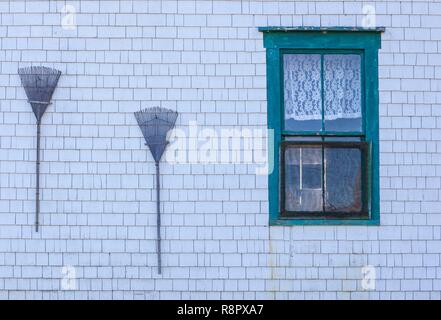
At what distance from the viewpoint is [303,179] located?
1258 cm

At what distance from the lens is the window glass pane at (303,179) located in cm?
1255

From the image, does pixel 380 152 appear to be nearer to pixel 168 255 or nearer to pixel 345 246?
pixel 345 246

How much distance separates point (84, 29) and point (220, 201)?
218 cm

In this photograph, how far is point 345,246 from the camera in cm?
1247

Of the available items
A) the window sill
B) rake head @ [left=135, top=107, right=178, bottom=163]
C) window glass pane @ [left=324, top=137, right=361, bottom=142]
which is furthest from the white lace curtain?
rake head @ [left=135, top=107, right=178, bottom=163]

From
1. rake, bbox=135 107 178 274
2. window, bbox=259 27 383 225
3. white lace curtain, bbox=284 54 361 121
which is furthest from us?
white lace curtain, bbox=284 54 361 121

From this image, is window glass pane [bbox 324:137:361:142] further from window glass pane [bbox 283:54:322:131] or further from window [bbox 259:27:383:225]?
window glass pane [bbox 283:54:322:131]

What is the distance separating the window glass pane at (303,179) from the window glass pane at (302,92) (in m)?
0.26

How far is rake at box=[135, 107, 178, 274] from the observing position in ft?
40.7

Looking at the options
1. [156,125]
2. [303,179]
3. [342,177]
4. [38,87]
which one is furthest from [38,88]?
[342,177]

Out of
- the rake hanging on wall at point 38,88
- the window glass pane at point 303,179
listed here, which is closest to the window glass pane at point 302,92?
the window glass pane at point 303,179

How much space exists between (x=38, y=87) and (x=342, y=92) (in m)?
3.03

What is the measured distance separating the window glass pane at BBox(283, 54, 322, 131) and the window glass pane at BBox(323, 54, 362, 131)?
8 centimetres

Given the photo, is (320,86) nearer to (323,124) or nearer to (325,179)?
(323,124)
